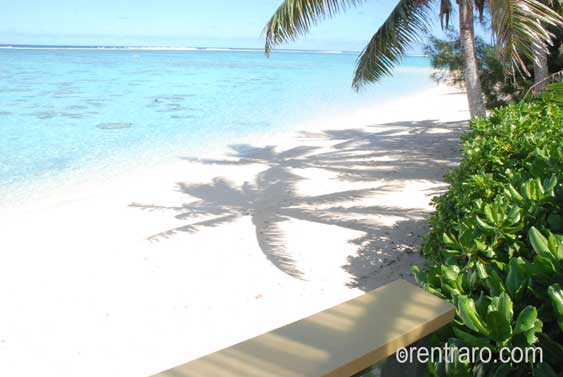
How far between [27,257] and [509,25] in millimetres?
6166

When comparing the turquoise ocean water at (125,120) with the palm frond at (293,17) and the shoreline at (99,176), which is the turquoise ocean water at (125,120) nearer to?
the shoreline at (99,176)

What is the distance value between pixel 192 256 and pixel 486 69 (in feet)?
23.1

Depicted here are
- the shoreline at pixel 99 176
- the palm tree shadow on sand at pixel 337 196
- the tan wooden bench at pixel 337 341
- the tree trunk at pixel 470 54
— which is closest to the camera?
the tan wooden bench at pixel 337 341

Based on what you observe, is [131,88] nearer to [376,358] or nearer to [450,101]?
[450,101]

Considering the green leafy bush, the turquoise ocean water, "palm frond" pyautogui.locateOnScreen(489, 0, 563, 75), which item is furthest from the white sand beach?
the turquoise ocean water

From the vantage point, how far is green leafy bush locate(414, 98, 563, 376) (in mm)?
1033

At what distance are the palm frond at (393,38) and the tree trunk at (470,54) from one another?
85cm

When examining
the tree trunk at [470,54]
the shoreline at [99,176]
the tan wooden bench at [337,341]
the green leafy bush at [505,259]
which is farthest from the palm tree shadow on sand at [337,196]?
the tan wooden bench at [337,341]

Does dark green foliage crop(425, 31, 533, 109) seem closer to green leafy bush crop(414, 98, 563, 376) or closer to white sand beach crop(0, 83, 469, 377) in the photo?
white sand beach crop(0, 83, 469, 377)

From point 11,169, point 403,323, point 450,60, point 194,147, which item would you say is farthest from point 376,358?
point 194,147

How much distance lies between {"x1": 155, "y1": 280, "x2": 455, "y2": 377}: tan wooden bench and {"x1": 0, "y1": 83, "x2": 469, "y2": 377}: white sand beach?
285 cm

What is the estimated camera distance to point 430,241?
3.04m

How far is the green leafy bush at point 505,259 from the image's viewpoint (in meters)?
1.03

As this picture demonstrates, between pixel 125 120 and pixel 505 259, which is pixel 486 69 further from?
pixel 125 120
